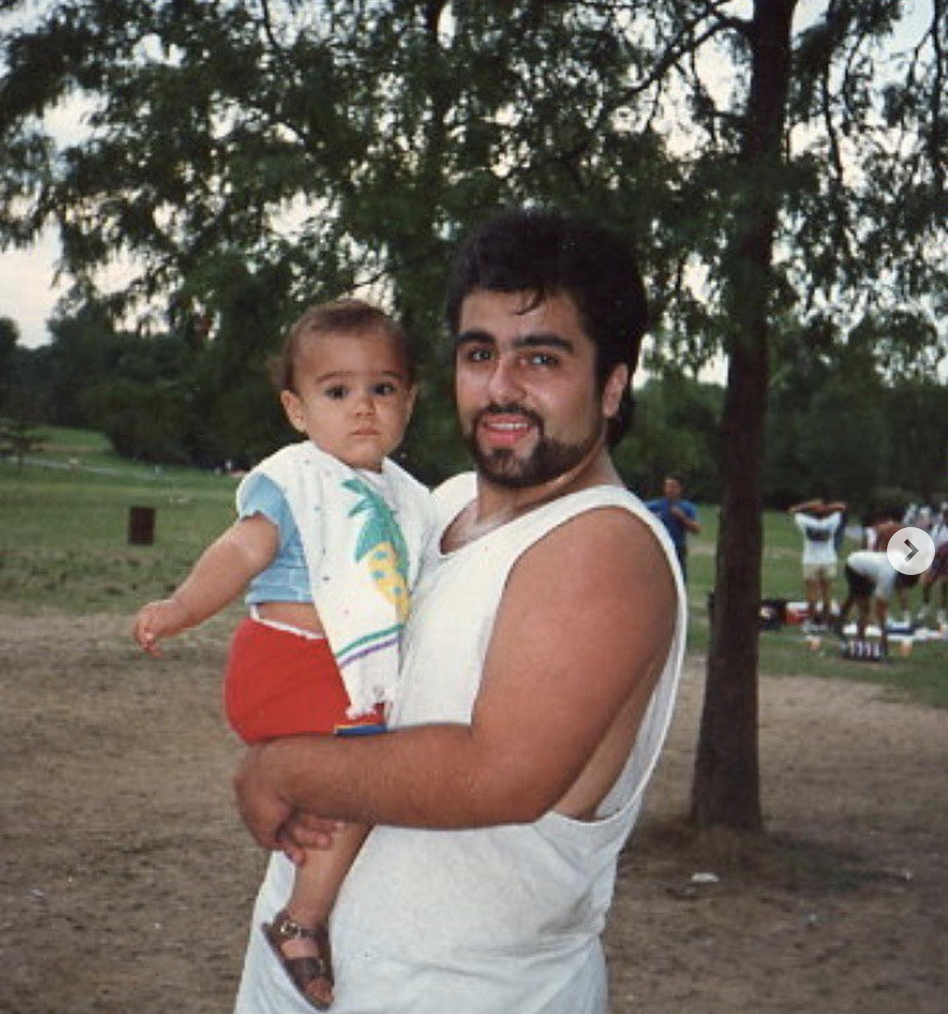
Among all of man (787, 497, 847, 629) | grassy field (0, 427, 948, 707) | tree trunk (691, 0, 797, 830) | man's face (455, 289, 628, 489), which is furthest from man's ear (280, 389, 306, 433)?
man (787, 497, 847, 629)

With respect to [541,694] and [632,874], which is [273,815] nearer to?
[541,694]

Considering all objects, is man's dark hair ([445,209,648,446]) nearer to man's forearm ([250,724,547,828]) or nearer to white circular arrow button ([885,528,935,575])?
man's forearm ([250,724,547,828])

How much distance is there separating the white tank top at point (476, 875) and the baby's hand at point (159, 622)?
0.62 meters

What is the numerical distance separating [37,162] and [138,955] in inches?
288

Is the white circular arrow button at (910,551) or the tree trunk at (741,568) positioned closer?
the tree trunk at (741,568)

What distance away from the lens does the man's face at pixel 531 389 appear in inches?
89.9

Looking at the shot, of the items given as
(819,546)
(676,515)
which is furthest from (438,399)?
(819,546)

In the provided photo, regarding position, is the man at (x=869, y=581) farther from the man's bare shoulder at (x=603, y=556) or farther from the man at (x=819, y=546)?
the man's bare shoulder at (x=603, y=556)

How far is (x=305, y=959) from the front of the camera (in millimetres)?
2350

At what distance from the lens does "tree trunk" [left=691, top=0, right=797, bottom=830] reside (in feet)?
25.6

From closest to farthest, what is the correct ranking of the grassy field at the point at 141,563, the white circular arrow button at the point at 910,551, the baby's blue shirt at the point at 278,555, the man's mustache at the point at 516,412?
the man's mustache at the point at 516,412 → the baby's blue shirt at the point at 278,555 → the grassy field at the point at 141,563 → the white circular arrow button at the point at 910,551

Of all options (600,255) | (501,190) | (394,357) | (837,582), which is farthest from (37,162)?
(837,582)

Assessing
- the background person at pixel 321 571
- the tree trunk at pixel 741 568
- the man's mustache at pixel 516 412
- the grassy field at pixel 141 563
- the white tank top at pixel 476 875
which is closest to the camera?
the white tank top at pixel 476 875

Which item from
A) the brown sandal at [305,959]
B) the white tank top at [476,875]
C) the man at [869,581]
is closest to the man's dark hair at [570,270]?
the white tank top at [476,875]
